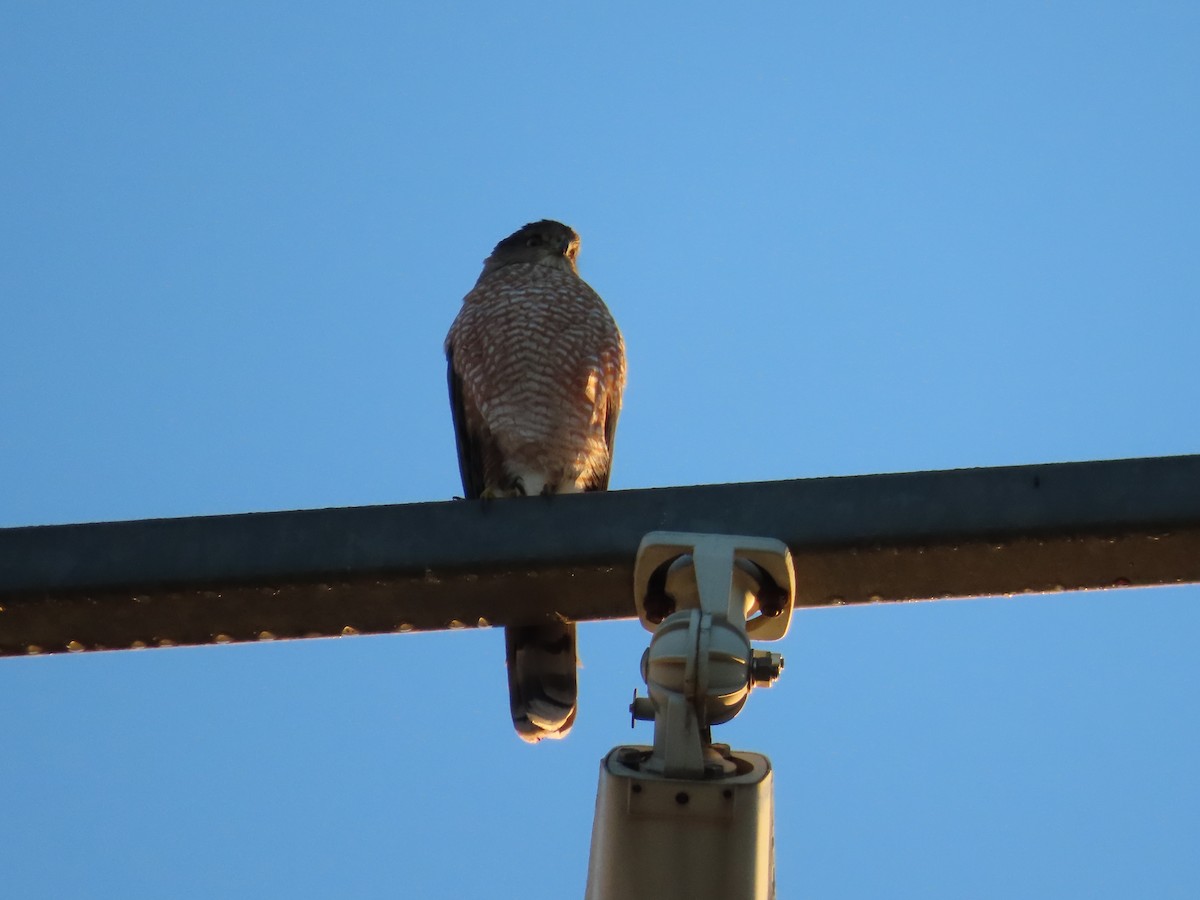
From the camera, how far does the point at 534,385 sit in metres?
4.68

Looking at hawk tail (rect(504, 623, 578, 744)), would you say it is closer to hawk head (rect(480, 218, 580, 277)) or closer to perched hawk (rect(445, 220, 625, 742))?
perched hawk (rect(445, 220, 625, 742))

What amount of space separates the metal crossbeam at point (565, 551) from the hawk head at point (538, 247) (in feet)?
11.2

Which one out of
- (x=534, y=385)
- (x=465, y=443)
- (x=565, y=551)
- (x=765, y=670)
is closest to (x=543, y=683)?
(x=534, y=385)

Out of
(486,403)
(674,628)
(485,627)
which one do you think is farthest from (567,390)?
(674,628)

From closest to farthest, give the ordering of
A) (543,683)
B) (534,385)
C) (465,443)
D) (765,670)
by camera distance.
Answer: (765,670), (543,683), (534,385), (465,443)

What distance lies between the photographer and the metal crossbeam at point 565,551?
1789 mm

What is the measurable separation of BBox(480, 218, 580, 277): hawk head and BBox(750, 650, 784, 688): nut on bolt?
3830mm

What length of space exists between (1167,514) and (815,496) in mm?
401

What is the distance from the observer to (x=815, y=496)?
1825 mm

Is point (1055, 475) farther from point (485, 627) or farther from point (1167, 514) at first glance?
point (485, 627)

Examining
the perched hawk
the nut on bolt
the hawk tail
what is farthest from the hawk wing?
the nut on bolt

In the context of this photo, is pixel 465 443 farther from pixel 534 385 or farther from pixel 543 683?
pixel 543 683

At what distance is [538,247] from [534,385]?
0.85 m

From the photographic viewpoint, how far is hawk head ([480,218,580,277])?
5273 mm
